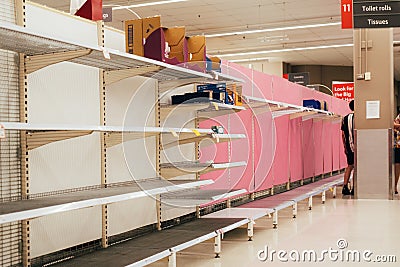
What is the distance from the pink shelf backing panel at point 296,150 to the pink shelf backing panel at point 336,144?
2.79 metres

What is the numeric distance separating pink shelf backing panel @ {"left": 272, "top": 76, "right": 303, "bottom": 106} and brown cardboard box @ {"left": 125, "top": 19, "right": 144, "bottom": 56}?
13.2 feet

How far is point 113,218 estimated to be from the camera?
4.08m

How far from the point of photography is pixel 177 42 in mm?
4348

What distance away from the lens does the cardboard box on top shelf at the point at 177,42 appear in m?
4.34

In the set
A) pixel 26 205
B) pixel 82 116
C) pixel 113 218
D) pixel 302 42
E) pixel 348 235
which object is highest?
pixel 302 42

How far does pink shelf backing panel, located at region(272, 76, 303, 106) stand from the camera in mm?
7996

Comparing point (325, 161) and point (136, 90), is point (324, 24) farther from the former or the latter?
point (136, 90)

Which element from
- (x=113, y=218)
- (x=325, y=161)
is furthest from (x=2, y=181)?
(x=325, y=161)

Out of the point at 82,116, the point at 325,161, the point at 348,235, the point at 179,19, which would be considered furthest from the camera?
the point at 179,19

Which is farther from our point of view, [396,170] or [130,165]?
[396,170]

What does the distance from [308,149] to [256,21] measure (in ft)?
18.9

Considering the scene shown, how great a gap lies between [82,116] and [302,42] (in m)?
14.6

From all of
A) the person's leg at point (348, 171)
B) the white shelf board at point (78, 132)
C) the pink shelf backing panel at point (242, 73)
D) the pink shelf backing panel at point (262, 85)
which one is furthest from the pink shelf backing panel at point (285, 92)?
the white shelf board at point (78, 132)

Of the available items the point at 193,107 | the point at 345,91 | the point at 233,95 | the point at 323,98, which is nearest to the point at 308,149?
the point at 323,98
